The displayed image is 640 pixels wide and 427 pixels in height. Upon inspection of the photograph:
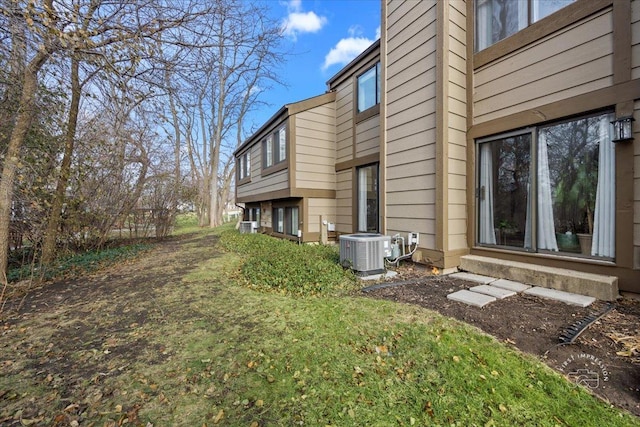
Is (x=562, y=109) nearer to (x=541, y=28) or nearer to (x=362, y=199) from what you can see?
(x=541, y=28)

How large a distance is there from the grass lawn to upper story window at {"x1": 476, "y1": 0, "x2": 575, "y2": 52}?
15.2ft

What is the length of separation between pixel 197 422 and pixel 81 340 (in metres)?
2.00

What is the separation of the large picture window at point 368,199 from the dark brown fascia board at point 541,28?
123 inches

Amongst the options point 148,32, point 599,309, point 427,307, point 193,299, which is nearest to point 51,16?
point 148,32

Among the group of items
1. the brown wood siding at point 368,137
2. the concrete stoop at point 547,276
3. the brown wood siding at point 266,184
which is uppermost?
the brown wood siding at point 368,137

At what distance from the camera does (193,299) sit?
382cm

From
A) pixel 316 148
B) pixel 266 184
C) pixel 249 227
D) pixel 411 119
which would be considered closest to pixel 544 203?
pixel 411 119

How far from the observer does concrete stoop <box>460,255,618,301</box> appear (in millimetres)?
3162

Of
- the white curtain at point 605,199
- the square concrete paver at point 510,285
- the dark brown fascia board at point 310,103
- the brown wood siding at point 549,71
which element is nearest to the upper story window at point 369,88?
the dark brown fascia board at point 310,103

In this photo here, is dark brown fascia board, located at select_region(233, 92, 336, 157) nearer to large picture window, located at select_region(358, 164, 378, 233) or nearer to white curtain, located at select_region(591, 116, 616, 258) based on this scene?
large picture window, located at select_region(358, 164, 378, 233)

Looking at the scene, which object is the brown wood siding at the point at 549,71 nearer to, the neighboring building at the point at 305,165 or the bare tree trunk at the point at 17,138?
the neighboring building at the point at 305,165

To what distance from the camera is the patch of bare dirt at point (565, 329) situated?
1.89 metres

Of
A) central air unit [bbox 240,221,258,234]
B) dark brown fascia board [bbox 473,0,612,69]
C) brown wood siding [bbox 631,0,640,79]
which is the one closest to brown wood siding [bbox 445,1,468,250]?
dark brown fascia board [bbox 473,0,612,69]

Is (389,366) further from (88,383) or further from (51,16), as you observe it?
(51,16)
